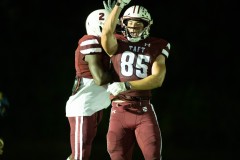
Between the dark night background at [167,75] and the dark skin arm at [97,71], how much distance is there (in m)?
4.25

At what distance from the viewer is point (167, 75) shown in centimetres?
1037

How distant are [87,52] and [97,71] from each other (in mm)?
201

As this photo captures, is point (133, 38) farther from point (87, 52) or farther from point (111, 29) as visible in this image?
point (87, 52)

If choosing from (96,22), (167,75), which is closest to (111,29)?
(96,22)

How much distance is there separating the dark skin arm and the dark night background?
4.25m

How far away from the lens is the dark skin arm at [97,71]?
5184 mm

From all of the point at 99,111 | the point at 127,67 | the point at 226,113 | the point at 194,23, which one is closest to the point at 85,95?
the point at 99,111

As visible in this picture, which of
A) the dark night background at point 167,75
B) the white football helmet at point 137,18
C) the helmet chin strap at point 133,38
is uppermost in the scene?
the white football helmet at point 137,18

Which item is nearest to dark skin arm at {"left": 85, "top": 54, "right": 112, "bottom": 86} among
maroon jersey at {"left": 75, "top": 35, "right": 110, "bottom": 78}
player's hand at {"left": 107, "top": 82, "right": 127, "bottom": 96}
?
maroon jersey at {"left": 75, "top": 35, "right": 110, "bottom": 78}

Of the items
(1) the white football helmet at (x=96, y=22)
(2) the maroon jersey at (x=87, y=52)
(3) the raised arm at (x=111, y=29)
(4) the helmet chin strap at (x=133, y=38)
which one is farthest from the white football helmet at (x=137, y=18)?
Result: (1) the white football helmet at (x=96, y=22)

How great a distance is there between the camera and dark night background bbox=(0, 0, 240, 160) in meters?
10.0

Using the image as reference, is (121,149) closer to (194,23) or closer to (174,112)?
(174,112)

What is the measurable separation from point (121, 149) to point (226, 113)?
5.09m

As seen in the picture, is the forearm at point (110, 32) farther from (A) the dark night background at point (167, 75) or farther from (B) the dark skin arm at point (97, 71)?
(A) the dark night background at point (167, 75)
